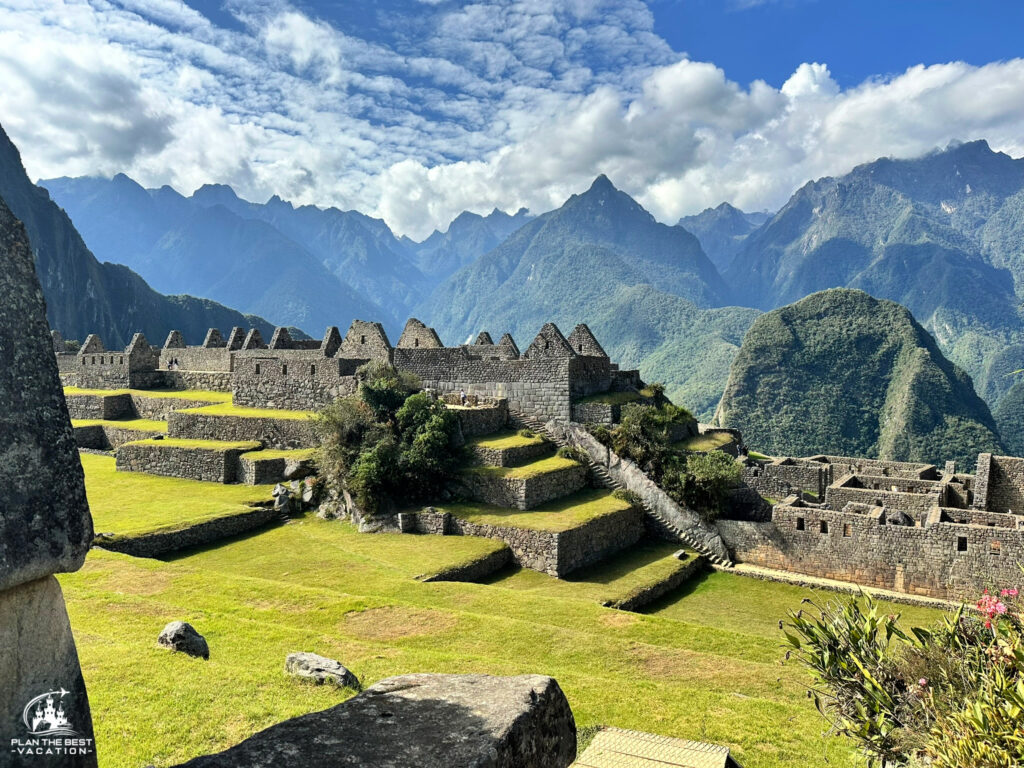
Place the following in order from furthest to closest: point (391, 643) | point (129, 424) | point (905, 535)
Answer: point (129, 424)
point (905, 535)
point (391, 643)

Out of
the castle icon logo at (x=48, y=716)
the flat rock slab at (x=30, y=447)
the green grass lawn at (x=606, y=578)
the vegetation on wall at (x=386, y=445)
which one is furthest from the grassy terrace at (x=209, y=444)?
the castle icon logo at (x=48, y=716)

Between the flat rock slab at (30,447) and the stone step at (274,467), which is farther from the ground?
the flat rock slab at (30,447)

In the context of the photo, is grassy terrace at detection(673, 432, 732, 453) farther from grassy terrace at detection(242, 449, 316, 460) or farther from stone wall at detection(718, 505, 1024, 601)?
grassy terrace at detection(242, 449, 316, 460)

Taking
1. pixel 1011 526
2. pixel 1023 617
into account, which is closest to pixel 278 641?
pixel 1023 617

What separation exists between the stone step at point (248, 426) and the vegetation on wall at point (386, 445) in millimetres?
2075

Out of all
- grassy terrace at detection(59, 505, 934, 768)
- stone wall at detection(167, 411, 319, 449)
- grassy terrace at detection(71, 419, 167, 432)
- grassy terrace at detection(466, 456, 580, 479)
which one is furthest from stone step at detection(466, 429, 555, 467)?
grassy terrace at detection(71, 419, 167, 432)

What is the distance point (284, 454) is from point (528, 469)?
831cm

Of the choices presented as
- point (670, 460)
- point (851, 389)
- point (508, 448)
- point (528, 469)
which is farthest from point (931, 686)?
point (851, 389)

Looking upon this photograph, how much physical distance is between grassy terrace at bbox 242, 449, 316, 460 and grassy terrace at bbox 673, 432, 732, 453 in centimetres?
1251

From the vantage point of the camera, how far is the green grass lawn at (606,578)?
14742mm

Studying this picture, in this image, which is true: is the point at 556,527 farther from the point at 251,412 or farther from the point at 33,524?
the point at 33,524

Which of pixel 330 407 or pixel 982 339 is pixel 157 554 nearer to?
pixel 330 407

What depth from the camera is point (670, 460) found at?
2058cm

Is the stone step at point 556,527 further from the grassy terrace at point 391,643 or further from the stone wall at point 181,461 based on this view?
the stone wall at point 181,461
